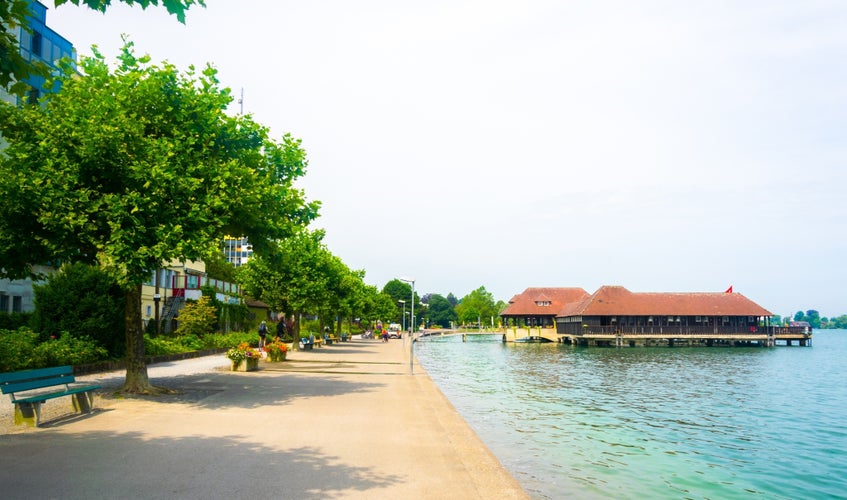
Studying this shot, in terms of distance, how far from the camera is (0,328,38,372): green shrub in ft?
62.3

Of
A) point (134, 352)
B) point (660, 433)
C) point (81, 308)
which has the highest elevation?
point (81, 308)

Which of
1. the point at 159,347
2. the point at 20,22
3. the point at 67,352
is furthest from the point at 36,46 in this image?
the point at 20,22

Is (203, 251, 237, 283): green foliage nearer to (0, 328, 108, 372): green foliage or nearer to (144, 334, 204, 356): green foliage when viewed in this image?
(144, 334, 204, 356): green foliage

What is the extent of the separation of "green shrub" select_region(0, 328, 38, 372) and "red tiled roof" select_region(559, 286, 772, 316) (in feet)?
242

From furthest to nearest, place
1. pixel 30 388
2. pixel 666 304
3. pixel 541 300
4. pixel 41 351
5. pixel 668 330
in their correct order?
pixel 541 300 < pixel 666 304 < pixel 668 330 < pixel 41 351 < pixel 30 388

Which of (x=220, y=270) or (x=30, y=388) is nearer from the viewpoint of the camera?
(x=30, y=388)

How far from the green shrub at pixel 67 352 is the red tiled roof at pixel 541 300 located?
297 feet

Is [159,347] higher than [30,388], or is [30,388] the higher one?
[30,388]

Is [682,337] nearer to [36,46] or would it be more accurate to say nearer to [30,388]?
[36,46]

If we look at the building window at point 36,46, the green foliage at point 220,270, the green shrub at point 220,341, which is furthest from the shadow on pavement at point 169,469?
the green foliage at point 220,270

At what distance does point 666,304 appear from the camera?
8756 cm

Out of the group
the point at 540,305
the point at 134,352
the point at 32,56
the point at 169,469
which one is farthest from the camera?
the point at 540,305

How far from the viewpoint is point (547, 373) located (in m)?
41.5

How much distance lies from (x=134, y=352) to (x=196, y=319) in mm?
27763
